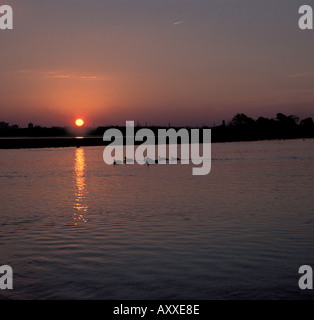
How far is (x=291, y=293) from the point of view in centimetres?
1182

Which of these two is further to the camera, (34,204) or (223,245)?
(34,204)

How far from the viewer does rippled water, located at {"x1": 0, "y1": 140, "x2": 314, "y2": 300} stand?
1245 cm

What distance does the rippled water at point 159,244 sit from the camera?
12453 millimetres

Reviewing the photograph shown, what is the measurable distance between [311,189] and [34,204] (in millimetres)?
19191

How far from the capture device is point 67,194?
34.7 m

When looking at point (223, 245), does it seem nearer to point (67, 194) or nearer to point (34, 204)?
point (34, 204)

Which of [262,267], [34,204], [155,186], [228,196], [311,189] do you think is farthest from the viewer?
[155,186]

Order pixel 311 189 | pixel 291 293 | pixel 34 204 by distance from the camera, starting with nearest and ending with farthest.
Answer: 1. pixel 291 293
2. pixel 34 204
3. pixel 311 189

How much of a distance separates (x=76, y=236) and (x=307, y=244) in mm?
8773

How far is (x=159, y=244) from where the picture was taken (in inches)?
684
